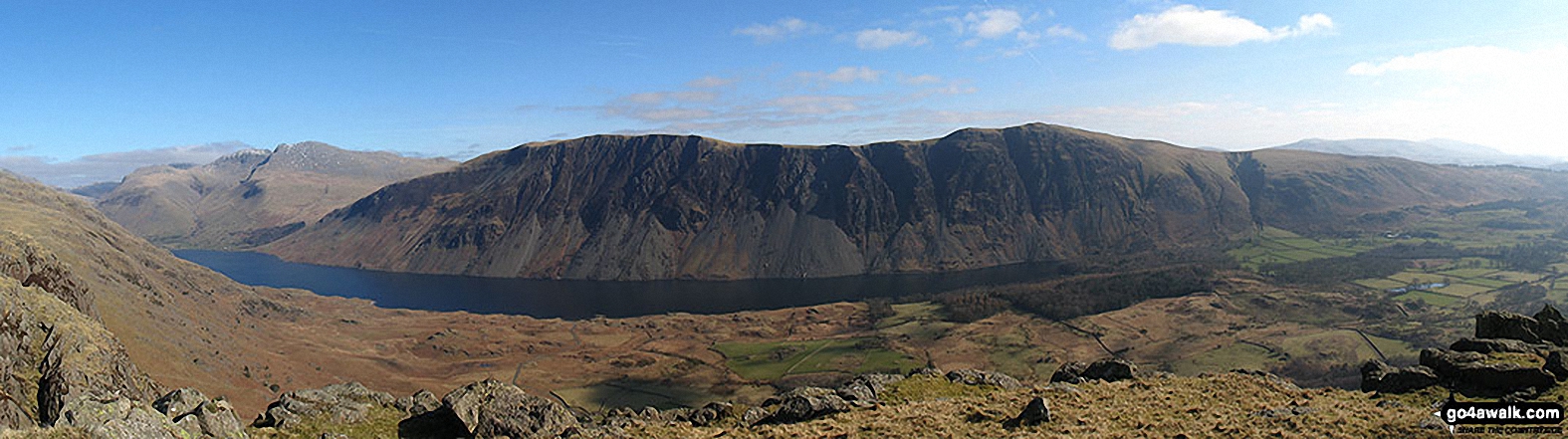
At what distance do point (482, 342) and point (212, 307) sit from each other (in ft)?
150

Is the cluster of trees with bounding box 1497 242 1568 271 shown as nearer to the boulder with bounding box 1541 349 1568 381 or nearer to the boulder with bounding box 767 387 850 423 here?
the boulder with bounding box 1541 349 1568 381

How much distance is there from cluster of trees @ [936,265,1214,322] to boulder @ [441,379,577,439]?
14518cm

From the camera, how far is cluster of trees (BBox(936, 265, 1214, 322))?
6437 inches

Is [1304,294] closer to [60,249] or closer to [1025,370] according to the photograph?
[1025,370]

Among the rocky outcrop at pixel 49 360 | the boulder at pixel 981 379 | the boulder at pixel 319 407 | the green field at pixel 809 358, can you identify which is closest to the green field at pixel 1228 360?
the green field at pixel 809 358

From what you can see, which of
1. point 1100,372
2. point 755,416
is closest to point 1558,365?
point 1100,372

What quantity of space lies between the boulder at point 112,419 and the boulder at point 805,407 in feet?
60.4

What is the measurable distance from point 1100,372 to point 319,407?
35153 millimetres

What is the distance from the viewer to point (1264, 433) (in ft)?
69.2

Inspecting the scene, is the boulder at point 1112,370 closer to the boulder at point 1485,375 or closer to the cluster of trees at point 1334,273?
the boulder at point 1485,375

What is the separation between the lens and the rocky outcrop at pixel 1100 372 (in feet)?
108

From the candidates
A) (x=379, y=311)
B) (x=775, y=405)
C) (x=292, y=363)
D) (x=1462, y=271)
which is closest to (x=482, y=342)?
A: (x=292, y=363)

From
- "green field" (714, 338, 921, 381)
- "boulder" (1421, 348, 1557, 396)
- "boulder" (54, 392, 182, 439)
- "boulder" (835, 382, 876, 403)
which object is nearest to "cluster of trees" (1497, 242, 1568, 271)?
"green field" (714, 338, 921, 381)

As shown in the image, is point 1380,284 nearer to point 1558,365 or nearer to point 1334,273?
point 1334,273
